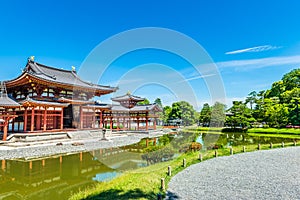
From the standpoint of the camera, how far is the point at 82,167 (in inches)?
422

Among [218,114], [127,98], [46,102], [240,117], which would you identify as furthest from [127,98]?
[240,117]

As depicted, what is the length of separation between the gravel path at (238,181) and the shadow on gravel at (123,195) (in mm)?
676

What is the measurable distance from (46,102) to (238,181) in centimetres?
1863

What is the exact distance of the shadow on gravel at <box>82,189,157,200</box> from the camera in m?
5.91

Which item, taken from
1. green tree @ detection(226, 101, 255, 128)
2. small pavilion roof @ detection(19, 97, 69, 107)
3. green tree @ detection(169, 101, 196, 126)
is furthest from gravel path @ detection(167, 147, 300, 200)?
green tree @ detection(169, 101, 196, 126)

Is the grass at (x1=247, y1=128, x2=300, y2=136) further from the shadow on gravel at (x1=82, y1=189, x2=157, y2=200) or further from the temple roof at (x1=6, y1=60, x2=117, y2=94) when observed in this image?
the shadow on gravel at (x1=82, y1=189, x2=157, y2=200)

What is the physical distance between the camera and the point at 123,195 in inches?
239

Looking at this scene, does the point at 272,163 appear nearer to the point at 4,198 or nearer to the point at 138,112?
the point at 4,198

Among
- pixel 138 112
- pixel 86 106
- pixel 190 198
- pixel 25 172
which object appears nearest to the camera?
pixel 190 198

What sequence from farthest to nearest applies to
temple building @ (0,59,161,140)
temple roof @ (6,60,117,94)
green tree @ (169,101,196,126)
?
green tree @ (169,101,196,126)
temple roof @ (6,60,117,94)
temple building @ (0,59,161,140)

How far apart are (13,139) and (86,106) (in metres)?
8.69

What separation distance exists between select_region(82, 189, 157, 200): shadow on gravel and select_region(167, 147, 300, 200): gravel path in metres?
0.68

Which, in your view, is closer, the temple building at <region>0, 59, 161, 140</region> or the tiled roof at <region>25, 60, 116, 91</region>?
the temple building at <region>0, 59, 161, 140</region>

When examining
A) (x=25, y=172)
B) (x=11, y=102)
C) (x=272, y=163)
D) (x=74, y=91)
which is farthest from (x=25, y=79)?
(x=272, y=163)
